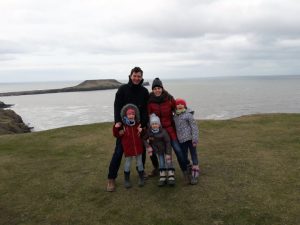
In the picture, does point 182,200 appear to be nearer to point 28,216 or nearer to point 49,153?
point 28,216

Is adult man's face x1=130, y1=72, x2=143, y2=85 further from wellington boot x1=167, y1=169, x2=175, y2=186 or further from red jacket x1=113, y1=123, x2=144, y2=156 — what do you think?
wellington boot x1=167, y1=169, x2=175, y2=186

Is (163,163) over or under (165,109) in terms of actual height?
under

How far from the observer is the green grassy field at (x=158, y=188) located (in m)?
7.12

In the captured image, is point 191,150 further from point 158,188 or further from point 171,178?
point 158,188

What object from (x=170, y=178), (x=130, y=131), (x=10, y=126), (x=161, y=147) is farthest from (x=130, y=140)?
(x=10, y=126)

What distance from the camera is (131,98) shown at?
338 inches

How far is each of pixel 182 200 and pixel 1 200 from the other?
4.70 metres

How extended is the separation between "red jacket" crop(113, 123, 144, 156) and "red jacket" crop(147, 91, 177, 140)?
0.61 metres

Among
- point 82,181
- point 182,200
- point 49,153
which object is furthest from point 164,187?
point 49,153

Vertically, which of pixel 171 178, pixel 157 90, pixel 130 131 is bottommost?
pixel 171 178

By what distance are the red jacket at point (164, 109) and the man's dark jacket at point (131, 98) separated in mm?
187

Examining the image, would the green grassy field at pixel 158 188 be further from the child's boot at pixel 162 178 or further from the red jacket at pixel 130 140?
the red jacket at pixel 130 140

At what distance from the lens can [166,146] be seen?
8641 millimetres

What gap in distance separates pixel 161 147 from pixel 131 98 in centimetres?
150
